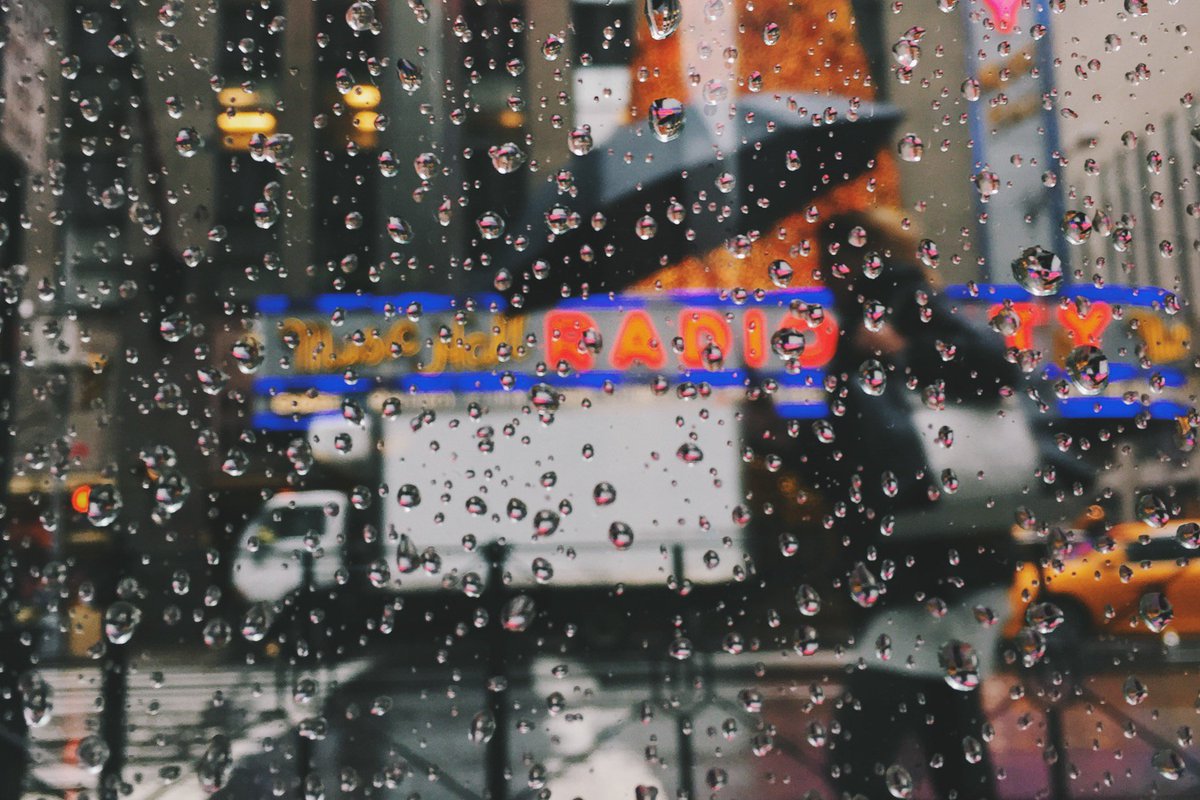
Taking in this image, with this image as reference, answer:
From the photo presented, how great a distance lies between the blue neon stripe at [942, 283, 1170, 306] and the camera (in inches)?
29.7

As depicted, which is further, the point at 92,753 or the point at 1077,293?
the point at 1077,293

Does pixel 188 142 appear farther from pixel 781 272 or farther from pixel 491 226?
pixel 781 272

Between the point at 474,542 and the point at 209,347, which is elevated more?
the point at 209,347

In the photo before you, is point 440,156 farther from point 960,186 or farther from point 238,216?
point 960,186

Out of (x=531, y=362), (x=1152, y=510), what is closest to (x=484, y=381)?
(x=531, y=362)

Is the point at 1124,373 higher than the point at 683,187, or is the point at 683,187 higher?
the point at 683,187

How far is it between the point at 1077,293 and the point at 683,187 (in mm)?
386

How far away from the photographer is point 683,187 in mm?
737

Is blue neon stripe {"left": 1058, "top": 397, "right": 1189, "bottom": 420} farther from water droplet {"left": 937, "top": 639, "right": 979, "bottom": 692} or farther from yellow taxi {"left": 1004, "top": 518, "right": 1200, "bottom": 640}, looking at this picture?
water droplet {"left": 937, "top": 639, "right": 979, "bottom": 692}

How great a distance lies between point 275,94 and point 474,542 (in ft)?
1.45

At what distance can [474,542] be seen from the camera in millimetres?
713

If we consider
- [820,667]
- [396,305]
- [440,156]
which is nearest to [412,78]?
[440,156]

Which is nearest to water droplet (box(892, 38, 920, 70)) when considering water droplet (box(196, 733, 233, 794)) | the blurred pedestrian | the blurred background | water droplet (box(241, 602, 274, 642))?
the blurred background

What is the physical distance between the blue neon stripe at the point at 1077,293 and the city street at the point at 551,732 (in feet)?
1.11
